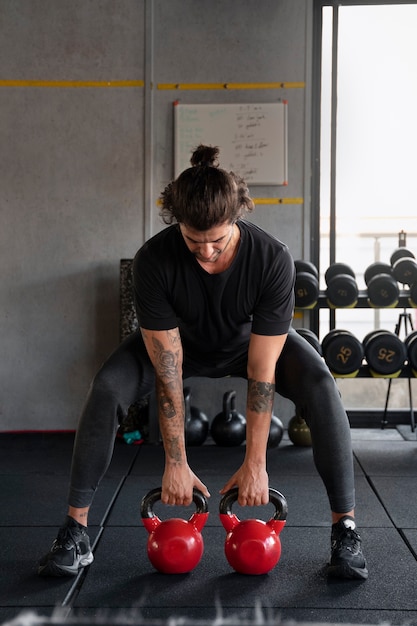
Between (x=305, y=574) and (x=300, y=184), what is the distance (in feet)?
8.00

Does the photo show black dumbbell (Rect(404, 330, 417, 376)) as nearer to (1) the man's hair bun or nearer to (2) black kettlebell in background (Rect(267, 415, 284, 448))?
(2) black kettlebell in background (Rect(267, 415, 284, 448))

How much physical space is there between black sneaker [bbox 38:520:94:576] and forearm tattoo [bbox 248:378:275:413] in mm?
601

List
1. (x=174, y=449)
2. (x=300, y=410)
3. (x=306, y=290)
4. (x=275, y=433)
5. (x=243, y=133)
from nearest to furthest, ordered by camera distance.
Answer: (x=174, y=449) → (x=300, y=410) → (x=275, y=433) → (x=306, y=290) → (x=243, y=133)

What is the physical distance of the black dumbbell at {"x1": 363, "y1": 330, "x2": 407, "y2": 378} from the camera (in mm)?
3543

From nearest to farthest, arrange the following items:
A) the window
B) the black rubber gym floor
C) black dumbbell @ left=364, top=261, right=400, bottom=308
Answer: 1. the black rubber gym floor
2. black dumbbell @ left=364, top=261, right=400, bottom=308
3. the window

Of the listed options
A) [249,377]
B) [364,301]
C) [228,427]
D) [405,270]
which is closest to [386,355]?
[364,301]

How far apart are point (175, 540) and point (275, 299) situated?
69 cm

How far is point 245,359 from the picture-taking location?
6.88ft

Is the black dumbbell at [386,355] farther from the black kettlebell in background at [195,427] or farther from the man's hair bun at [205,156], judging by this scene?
the man's hair bun at [205,156]

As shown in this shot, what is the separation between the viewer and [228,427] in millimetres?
3541

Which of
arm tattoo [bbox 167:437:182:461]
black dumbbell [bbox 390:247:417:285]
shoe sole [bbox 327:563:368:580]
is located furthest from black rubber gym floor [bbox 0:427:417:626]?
black dumbbell [bbox 390:247:417:285]

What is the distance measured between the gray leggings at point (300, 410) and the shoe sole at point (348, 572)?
0.16 m

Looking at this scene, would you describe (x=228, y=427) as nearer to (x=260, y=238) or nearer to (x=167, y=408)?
(x=167, y=408)

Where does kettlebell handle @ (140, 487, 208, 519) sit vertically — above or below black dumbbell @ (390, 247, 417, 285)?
below
